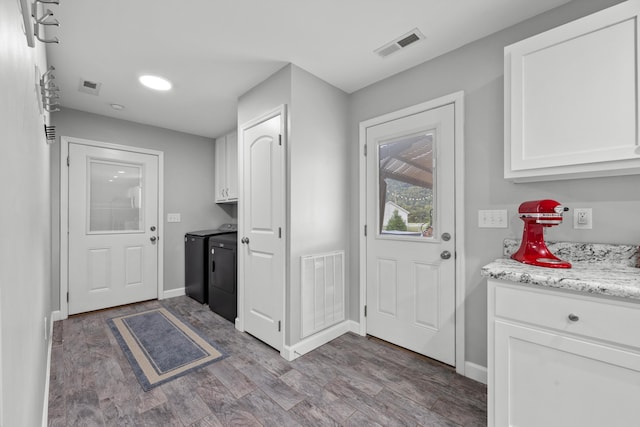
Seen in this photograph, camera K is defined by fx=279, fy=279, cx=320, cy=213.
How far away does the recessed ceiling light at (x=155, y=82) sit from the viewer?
2551 mm

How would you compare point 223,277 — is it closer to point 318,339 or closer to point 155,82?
point 318,339

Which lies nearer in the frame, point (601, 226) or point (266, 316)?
point (601, 226)

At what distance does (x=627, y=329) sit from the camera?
3.47 ft

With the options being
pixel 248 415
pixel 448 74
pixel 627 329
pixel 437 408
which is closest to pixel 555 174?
pixel 627 329

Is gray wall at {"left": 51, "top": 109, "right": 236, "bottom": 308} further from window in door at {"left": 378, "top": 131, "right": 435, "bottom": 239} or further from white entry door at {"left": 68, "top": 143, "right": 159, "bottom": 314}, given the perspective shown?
window in door at {"left": 378, "top": 131, "right": 435, "bottom": 239}

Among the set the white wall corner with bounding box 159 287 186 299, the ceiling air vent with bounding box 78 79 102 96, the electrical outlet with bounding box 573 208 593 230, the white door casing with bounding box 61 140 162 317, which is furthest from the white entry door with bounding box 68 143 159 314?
the electrical outlet with bounding box 573 208 593 230

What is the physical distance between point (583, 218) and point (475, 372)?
1211mm

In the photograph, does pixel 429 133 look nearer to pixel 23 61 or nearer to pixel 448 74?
pixel 448 74

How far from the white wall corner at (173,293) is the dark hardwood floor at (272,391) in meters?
1.31

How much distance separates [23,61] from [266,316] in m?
2.19

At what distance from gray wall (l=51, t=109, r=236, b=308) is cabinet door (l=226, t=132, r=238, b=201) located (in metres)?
0.49

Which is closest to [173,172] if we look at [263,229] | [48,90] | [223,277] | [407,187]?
[223,277]

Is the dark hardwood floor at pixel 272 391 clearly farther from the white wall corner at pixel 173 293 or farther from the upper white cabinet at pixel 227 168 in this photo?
the upper white cabinet at pixel 227 168

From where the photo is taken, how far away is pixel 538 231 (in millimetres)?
1529
